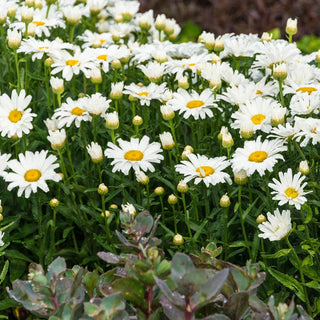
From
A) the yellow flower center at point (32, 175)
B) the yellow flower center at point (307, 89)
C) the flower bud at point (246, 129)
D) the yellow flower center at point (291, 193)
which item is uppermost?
the flower bud at point (246, 129)

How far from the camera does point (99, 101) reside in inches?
99.0

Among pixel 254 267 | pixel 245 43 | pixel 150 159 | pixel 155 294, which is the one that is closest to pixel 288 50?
pixel 245 43

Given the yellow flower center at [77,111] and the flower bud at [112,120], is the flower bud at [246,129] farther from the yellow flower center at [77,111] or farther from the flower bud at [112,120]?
the yellow flower center at [77,111]

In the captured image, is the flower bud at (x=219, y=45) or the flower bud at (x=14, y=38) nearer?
the flower bud at (x=14, y=38)

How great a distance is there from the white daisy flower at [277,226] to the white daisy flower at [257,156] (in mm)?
165

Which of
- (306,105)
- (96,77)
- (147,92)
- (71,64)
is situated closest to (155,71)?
(147,92)

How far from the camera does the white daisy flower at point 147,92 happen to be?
2684 millimetres

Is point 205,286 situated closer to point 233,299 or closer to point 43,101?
point 233,299

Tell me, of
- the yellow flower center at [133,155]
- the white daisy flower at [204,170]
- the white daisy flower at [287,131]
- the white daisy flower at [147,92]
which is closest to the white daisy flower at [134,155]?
the yellow flower center at [133,155]

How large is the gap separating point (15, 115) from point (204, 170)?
0.81 meters

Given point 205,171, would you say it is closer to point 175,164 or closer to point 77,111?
point 175,164

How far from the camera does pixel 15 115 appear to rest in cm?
259

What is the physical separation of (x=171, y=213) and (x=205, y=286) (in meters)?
1.17

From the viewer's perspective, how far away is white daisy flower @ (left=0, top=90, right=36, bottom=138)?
8.21ft
